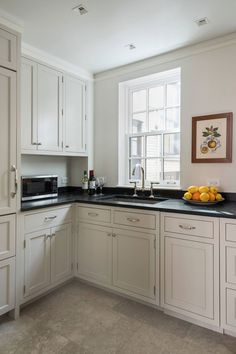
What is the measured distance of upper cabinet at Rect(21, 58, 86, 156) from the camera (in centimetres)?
252

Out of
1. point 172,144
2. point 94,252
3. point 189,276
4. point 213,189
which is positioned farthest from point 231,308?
Answer: point 172,144

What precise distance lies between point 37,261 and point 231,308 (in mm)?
1683

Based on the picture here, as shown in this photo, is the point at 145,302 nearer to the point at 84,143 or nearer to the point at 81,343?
the point at 81,343

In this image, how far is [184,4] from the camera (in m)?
1.91

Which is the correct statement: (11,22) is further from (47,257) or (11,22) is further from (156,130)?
(47,257)

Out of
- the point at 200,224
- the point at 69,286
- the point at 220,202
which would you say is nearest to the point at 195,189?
the point at 220,202

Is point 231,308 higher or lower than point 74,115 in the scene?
lower

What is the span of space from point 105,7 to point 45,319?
2.58 m

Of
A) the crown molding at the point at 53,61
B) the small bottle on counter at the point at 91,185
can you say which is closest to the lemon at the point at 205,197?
the small bottle on counter at the point at 91,185

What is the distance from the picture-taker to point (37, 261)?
232cm

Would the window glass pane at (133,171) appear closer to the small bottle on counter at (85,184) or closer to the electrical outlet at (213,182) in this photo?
the small bottle on counter at (85,184)

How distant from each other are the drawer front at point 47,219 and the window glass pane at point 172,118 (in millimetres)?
1525

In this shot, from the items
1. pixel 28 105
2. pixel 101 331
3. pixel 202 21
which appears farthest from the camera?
pixel 28 105

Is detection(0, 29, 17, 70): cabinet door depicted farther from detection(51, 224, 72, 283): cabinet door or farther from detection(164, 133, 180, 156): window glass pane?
detection(164, 133, 180, 156): window glass pane
